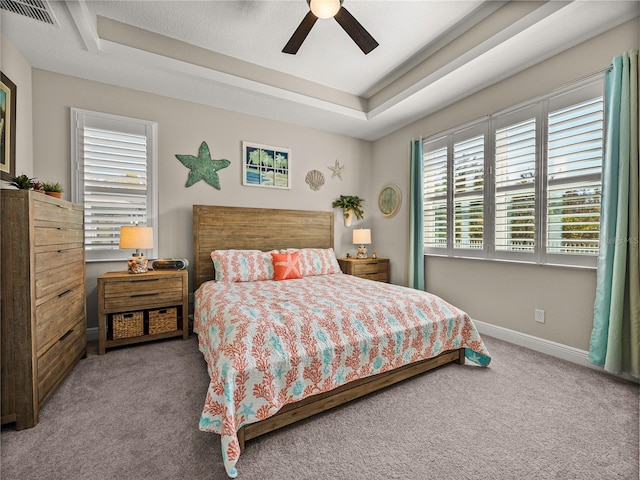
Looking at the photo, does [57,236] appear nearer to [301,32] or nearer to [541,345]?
[301,32]

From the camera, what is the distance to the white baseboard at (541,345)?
243 cm

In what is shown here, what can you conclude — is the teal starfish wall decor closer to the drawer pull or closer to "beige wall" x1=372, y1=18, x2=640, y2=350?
the drawer pull

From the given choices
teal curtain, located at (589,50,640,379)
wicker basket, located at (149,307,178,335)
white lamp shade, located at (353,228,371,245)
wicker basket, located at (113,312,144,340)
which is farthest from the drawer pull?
teal curtain, located at (589,50,640,379)

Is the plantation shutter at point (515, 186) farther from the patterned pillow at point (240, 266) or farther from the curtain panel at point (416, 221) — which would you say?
the patterned pillow at point (240, 266)

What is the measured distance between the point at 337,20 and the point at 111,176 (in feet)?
9.30

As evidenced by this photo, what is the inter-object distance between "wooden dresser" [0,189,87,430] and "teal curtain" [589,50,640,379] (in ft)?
13.1

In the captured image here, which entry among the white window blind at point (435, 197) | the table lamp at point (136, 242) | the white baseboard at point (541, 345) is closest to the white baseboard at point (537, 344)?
the white baseboard at point (541, 345)

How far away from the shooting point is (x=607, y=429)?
1643 mm

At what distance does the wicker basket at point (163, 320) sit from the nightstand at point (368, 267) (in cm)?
231

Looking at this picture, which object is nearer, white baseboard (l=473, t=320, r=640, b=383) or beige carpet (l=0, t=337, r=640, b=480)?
beige carpet (l=0, t=337, r=640, b=480)

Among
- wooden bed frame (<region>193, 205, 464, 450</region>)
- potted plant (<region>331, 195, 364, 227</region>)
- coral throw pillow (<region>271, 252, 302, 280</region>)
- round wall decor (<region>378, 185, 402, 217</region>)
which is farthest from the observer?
potted plant (<region>331, 195, 364, 227</region>)

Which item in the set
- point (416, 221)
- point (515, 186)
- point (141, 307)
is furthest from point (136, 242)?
point (515, 186)

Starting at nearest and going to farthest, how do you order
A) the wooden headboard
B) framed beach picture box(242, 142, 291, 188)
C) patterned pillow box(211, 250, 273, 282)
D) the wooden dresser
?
the wooden dresser → patterned pillow box(211, 250, 273, 282) → the wooden headboard → framed beach picture box(242, 142, 291, 188)

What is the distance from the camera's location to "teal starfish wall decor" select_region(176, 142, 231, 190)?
11.6 ft
